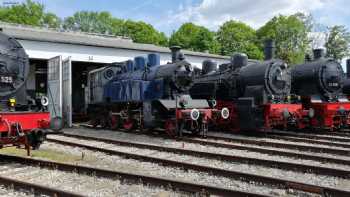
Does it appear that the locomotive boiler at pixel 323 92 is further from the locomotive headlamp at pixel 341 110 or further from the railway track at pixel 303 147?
the railway track at pixel 303 147

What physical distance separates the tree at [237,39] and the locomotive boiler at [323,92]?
48.9 metres

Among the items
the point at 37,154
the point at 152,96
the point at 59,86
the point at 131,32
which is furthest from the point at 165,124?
the point at 131,32

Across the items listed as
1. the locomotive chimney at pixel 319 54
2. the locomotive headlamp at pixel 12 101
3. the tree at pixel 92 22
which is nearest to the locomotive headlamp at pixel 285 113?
the locomotive chimney at pixel 319 54

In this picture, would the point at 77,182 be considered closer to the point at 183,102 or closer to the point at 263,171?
the point at 263,171

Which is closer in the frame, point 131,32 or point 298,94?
point 298,94

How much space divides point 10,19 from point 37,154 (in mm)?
65850

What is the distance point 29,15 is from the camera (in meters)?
73.1

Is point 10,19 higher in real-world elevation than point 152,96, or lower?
higher

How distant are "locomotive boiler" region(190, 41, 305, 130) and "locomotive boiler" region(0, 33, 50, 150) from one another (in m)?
7.80

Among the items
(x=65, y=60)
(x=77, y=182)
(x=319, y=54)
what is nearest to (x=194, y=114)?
(x=77, y=182)

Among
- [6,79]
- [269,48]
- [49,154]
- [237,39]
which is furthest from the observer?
[237,39]

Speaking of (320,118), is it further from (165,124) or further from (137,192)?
(137,192)

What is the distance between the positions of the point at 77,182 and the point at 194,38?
62.7 m

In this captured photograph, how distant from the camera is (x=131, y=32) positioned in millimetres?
74188
